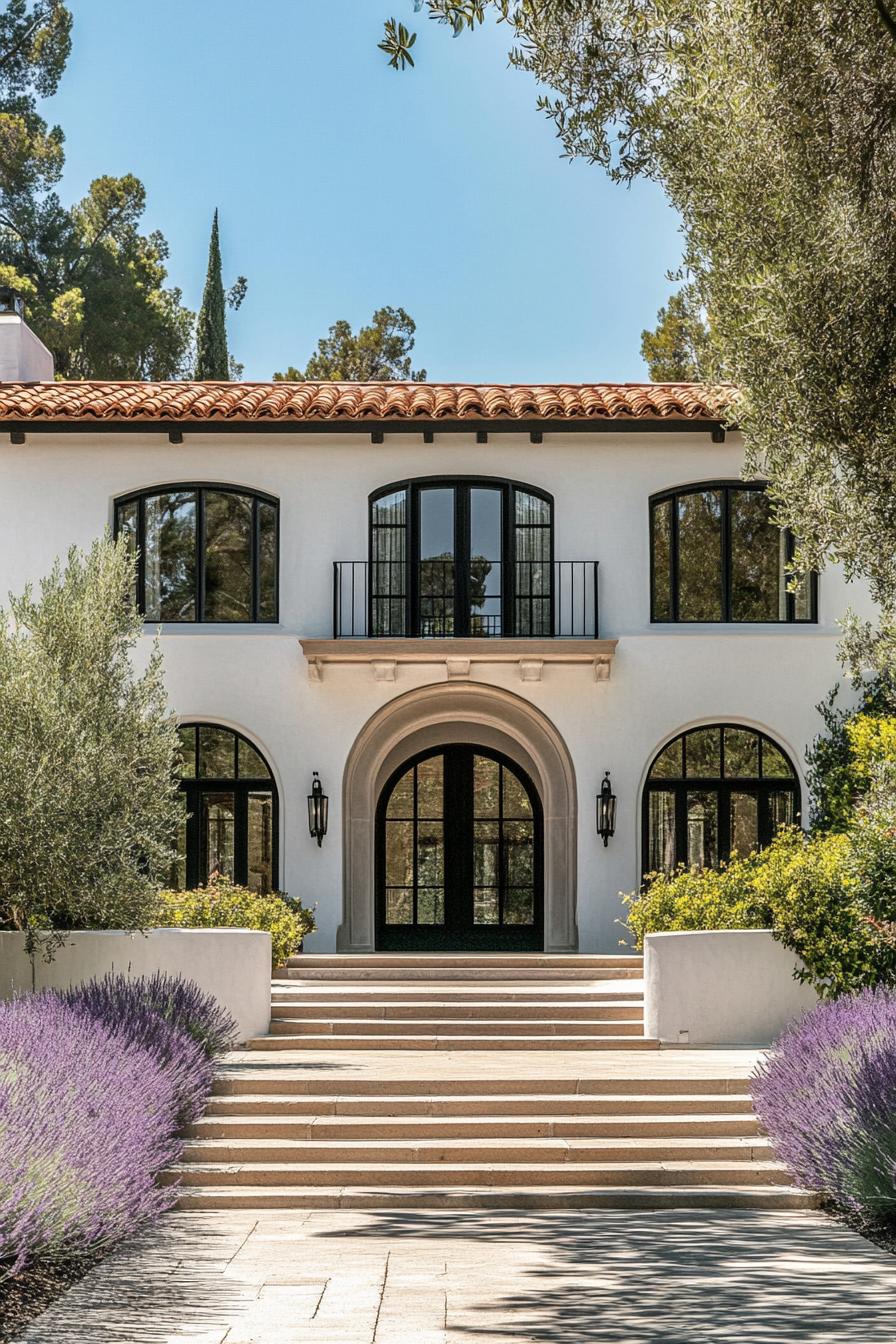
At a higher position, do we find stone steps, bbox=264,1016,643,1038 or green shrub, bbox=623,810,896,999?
green shrub, bbox=623,810,896,999

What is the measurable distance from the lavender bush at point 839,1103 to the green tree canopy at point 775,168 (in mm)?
3198

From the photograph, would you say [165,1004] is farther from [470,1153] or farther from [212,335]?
[212,335]

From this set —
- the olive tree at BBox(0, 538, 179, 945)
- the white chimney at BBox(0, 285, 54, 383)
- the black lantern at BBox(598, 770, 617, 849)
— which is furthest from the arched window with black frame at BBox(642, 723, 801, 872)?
the white chimney at BBox(0, 285, 54, 383)

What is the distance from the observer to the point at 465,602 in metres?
18.1

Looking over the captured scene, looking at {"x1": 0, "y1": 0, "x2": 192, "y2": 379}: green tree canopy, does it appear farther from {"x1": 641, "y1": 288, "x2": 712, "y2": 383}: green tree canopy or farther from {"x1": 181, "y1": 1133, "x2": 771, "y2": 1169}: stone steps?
{"x1": 181, "y1": 1133, "x2": 771, "y2": 1169}: stone steps

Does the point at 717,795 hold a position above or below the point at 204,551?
below

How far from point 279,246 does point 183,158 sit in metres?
5.29

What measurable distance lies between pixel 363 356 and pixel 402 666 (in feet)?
74.1

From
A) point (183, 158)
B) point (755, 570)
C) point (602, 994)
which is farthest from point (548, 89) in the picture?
point (183, 158)

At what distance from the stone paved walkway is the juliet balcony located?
9.32m

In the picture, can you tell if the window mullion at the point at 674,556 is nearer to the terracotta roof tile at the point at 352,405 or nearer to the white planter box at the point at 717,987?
the terracotta roof tile at the point at 352,405

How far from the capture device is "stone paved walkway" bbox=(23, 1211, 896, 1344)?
21.1 feet

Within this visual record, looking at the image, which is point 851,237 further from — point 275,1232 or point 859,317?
point 275,1232

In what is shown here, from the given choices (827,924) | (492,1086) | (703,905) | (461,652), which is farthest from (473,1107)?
(461,652)
